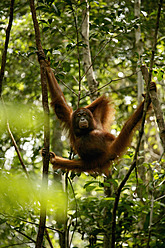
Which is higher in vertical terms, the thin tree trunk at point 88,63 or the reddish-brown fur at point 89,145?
the thin tree trunk at point 88,63

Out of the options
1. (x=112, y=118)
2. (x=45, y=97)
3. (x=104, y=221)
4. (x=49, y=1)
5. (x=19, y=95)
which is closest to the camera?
(x=45, y=97)

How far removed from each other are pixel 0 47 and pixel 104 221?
15.3 feet

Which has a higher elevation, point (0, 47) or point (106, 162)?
point (0, 47)

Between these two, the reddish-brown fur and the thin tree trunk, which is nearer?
the reddish-brown fur

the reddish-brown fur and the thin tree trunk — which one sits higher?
the thin tree trunk

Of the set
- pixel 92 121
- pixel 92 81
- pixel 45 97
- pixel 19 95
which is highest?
pixel 19 95

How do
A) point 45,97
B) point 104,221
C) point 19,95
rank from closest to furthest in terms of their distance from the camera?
point 45,97
point 104,221
point 19,95

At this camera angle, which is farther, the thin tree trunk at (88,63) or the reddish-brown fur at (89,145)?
the thin tree trunk at (88,63)

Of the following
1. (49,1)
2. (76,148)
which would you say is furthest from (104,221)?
(49,1)

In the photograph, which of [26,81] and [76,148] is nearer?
[76,148]

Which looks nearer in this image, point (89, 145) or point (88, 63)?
point (89, 145)

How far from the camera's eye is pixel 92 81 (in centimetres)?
455

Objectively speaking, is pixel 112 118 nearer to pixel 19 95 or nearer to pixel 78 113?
pixel 78 113

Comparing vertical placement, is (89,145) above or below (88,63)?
below
